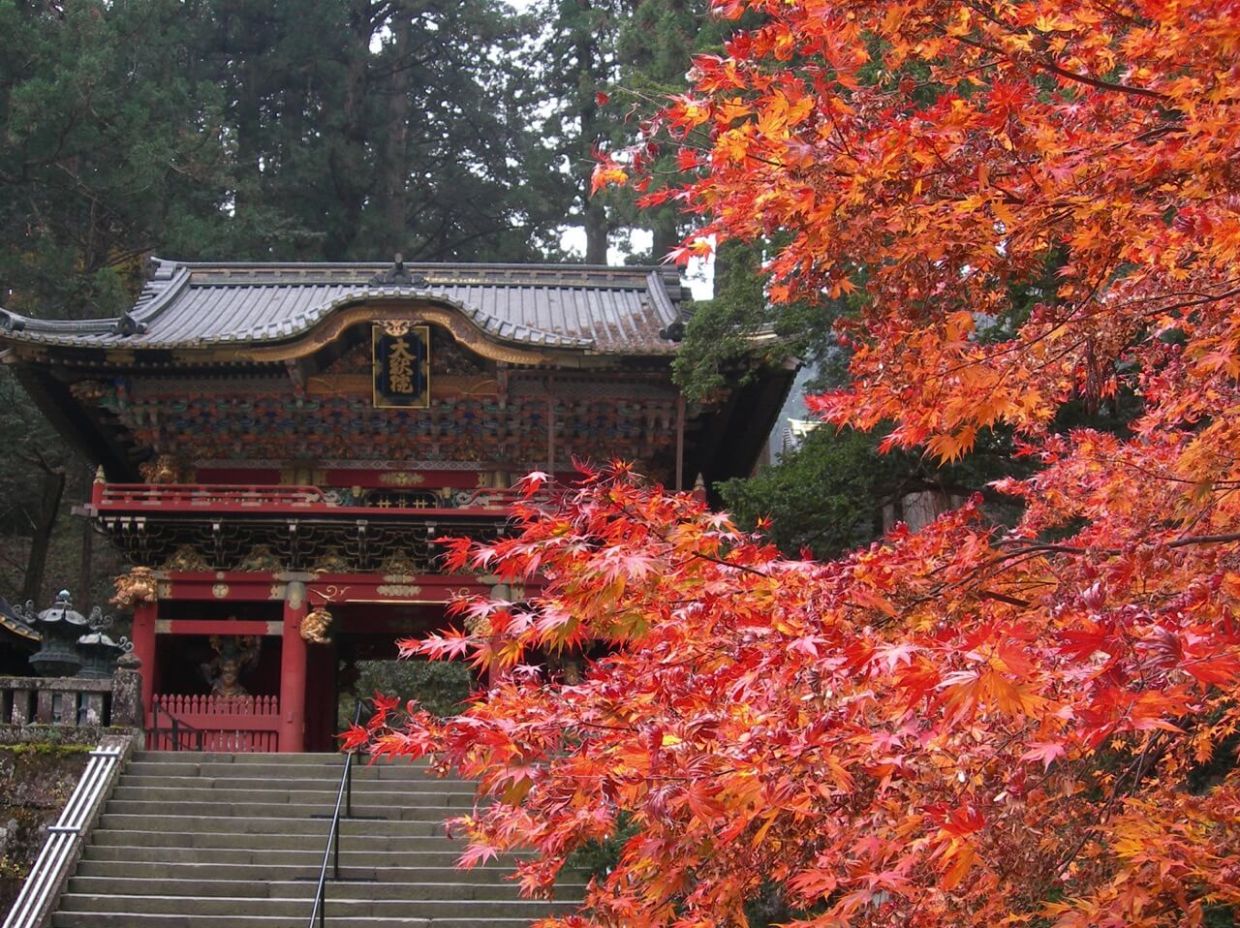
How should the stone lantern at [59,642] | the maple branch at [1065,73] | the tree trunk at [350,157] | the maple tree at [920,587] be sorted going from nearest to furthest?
the maple tree at [920,587] < the maple branch at [1065,73] < the stone lantern at [59,642] < the tree trunk at [350,157]

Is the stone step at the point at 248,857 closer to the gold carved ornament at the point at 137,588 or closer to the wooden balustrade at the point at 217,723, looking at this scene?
the wooden balustrade at the point at 217,723

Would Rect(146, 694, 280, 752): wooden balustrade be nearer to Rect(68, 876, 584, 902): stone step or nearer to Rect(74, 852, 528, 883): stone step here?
Rect(74, 852, 528, 883): stone step

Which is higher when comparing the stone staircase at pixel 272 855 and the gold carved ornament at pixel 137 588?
the gold carved ornament at pixel 137 588

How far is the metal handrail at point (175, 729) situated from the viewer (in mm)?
12664

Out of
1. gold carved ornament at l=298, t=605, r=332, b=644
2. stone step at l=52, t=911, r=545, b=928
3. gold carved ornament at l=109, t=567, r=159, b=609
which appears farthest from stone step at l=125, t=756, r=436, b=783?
gold carved ornament at l=109, t=567, r=159, b=609

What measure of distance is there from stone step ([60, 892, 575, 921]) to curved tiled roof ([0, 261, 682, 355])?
6213mm

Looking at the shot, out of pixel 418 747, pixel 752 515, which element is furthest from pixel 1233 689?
pixel 752 515

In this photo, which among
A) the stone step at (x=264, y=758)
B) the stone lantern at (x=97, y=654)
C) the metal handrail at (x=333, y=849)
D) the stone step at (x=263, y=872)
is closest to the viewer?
the metal handrail at (x=333, y=849)

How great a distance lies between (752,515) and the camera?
1220 centimetres

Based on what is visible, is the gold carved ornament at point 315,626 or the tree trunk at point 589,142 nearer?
the gold carved ornament at point 315,626

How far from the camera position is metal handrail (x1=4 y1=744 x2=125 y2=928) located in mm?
9109

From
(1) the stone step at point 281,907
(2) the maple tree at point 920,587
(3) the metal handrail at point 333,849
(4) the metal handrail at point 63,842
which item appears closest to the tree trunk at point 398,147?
(3) the metal handrail at point 333,849

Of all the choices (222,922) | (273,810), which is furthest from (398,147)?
(222,922)

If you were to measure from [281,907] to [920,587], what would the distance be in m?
6.62
